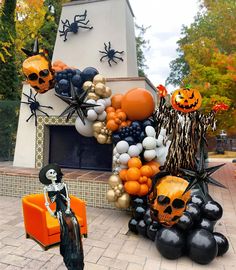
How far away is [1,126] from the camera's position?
10430 mm

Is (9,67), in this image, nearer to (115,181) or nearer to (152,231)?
(115,181)

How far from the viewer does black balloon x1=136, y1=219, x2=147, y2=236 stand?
4.79 m

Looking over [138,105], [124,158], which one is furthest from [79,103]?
[124,158]

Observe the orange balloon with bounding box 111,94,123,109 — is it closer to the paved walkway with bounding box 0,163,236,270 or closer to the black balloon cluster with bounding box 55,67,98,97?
the black balloon cluster with bounding box 55,67,98,97

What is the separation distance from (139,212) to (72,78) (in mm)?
3735

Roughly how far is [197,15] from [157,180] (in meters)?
20.1

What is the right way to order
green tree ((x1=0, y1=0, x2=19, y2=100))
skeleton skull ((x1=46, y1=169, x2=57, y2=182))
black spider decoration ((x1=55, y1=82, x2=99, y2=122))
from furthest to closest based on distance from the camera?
green tree ((x1=0, y1=0, x2=19, y2=100)) → black spider decoration ((x1=55, y1=82, x2=99, y2=122)) → skeleton skull ((x1=46, y1=169, x2=57, y2=182))

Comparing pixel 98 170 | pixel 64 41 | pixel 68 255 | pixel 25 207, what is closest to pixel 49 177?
pixel 68 255

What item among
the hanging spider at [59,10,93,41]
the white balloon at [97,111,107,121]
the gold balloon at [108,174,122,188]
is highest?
the hanging spider at [59,10,93,41]

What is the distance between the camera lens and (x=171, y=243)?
13.0ft

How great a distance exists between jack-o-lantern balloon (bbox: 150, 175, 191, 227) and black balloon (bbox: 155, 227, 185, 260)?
0.16 meters

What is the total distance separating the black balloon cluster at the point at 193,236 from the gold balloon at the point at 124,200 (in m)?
0.82

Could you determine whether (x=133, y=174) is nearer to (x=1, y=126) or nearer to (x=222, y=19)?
(x=1, y=126)

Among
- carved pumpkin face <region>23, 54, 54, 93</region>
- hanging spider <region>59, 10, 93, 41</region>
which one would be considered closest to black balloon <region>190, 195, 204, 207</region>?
carved pumpkin face <region>23, 54, 54, 93</region>
